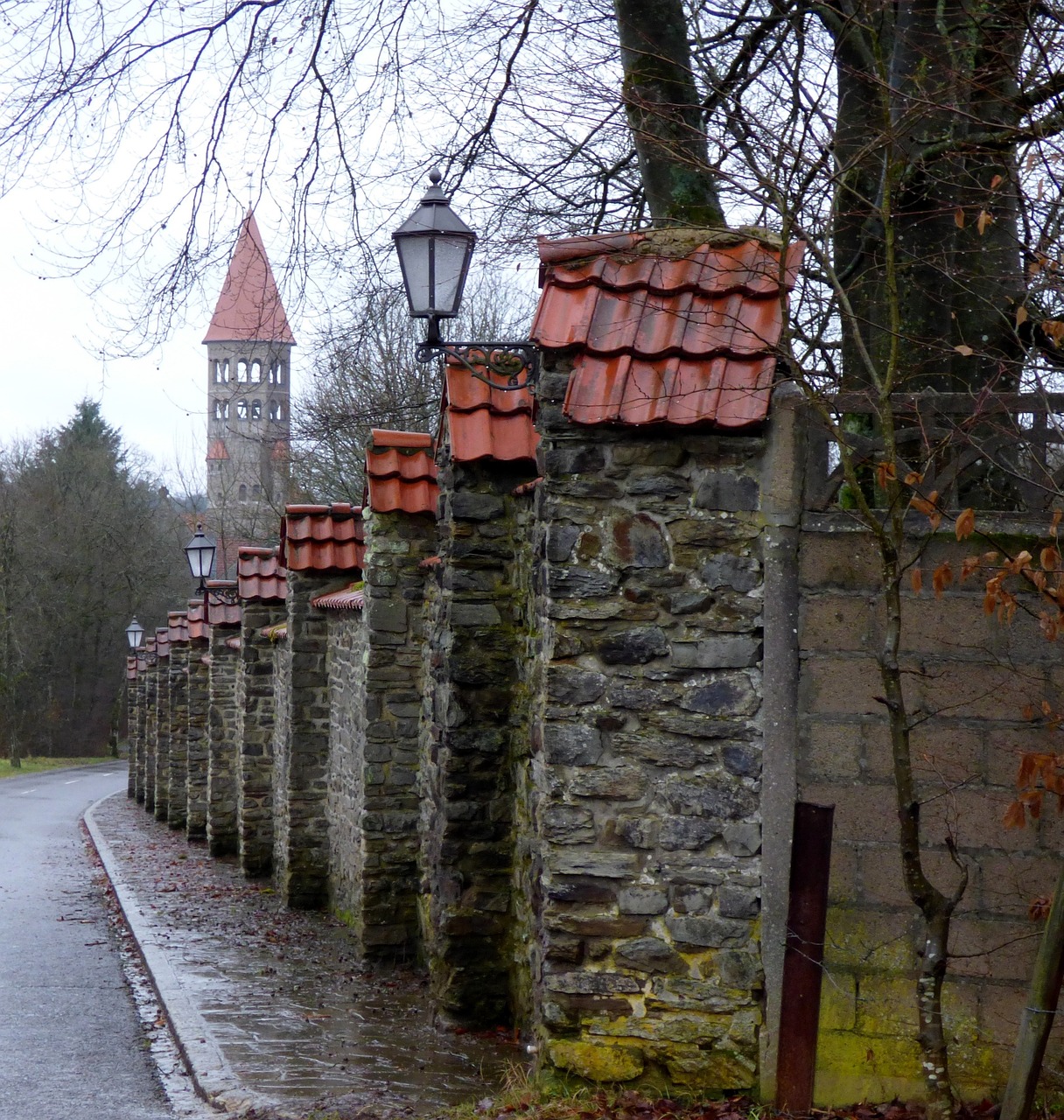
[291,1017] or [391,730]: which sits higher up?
[391,730]

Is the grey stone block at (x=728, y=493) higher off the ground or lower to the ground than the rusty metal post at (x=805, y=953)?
higher

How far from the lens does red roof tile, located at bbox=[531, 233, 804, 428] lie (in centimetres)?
525

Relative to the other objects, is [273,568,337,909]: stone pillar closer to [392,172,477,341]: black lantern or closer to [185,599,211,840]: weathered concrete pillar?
[392,172,477,341]: black lantern

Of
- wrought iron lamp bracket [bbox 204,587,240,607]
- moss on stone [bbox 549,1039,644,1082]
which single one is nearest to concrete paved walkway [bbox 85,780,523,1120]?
moss on stone [bbox 549,1039,644,1082]

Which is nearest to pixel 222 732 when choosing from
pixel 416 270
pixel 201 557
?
pixel 201 557

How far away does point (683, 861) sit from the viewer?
5.27m

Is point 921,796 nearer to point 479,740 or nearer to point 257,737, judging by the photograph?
point 479,740

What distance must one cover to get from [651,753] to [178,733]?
66.0 ft

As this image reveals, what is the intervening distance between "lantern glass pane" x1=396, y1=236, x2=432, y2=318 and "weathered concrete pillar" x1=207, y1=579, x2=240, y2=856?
11.9 meters

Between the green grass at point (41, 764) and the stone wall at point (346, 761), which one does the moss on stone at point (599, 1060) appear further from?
the green grass at point (41, 764)

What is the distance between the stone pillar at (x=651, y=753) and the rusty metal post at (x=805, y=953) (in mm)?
145

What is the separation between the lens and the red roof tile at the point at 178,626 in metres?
22.7

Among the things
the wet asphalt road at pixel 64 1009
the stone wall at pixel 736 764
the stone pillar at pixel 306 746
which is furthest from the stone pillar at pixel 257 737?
the stone wall at pixel 736 764

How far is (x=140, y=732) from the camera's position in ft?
103
